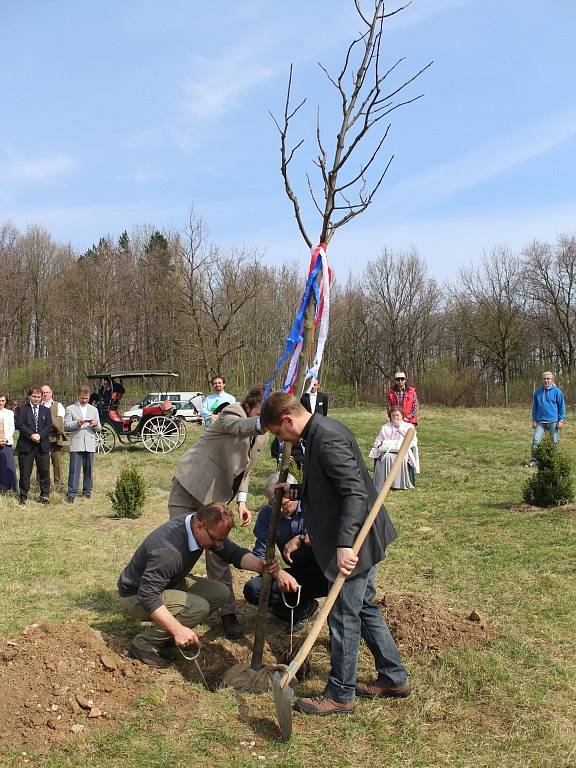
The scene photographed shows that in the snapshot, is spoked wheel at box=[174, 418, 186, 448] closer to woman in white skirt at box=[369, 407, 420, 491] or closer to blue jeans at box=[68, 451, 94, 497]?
blue jeans at box=[68, 451, 94, 497]

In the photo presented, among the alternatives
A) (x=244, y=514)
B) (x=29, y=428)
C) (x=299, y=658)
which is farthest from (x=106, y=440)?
(x=299, y=658)

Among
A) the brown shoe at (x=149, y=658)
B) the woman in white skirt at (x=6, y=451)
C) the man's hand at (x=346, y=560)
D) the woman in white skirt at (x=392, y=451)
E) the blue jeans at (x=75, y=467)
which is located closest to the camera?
the man's hand at (x=346, y=560)

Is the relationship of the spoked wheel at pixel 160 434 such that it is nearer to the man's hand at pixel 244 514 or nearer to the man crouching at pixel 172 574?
the man's hand at pixel 244 514

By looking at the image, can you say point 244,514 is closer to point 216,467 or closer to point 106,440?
point 216,467

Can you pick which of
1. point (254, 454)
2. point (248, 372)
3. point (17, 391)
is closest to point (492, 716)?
point (254, 454)

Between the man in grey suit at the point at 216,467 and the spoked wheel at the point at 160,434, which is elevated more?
the man in grey suit at the point at 216,467

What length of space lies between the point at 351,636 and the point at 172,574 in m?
1.15

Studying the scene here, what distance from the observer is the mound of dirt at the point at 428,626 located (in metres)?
4.47

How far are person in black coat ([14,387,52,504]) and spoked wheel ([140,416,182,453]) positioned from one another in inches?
245

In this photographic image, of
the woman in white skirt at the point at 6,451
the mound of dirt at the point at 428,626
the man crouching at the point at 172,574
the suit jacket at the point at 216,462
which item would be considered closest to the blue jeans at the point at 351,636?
the mound of dirt at the point at 428,626

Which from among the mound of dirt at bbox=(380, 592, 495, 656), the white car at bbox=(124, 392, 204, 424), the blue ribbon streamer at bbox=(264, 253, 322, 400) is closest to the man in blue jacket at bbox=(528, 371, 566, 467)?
the mound of dirt at bbox=(380, 592, 495, 656)

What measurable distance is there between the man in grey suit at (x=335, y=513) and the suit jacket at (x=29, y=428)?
297 inches

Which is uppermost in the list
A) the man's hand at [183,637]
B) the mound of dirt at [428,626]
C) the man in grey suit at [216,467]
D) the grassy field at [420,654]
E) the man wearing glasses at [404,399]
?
the man wearing glasses at [404,399]

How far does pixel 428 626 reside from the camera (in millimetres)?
4594
